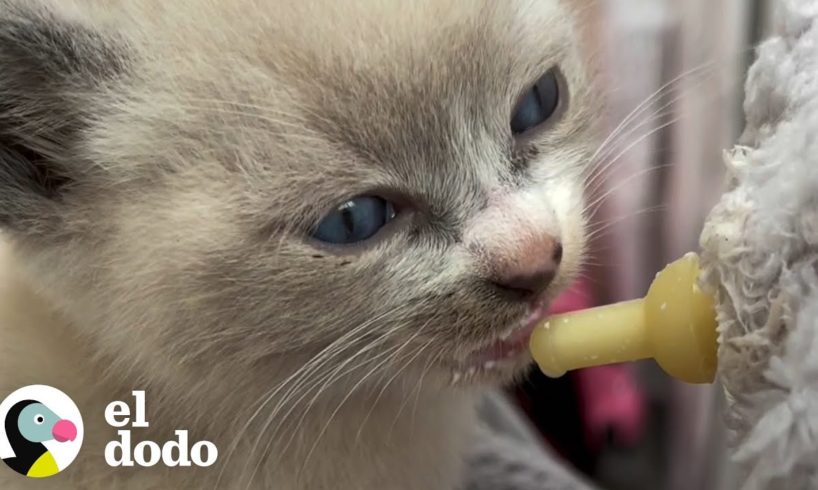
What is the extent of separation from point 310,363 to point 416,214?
17cm

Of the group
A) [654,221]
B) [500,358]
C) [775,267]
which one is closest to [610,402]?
[654,221]

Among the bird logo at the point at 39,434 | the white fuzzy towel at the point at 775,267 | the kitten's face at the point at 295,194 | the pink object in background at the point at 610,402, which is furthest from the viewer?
the pink object in background at the point at 610,402

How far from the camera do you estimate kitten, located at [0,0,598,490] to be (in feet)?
2.43

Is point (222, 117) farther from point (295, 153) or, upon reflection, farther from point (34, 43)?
point (34, 43)

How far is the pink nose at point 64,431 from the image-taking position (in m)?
0.85

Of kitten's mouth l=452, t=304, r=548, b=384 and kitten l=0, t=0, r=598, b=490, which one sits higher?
kitten l=0, t=0, r=598, b=490

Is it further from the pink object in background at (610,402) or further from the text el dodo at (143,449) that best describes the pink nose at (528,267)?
the pink object in background at (610,402)

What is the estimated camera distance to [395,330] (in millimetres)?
768

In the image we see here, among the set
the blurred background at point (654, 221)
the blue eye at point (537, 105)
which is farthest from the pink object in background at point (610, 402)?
the blue eye at point (537, 105)

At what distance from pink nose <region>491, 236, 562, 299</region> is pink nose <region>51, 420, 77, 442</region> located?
463 mm

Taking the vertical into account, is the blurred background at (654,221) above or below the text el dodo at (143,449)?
above

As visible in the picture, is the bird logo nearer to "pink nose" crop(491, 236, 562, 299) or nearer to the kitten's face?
the kitten's face

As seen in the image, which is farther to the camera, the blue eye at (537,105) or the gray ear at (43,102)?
the blue eye at (537,105)

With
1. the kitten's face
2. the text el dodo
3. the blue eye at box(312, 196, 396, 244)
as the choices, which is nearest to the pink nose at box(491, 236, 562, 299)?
the kitten's face
